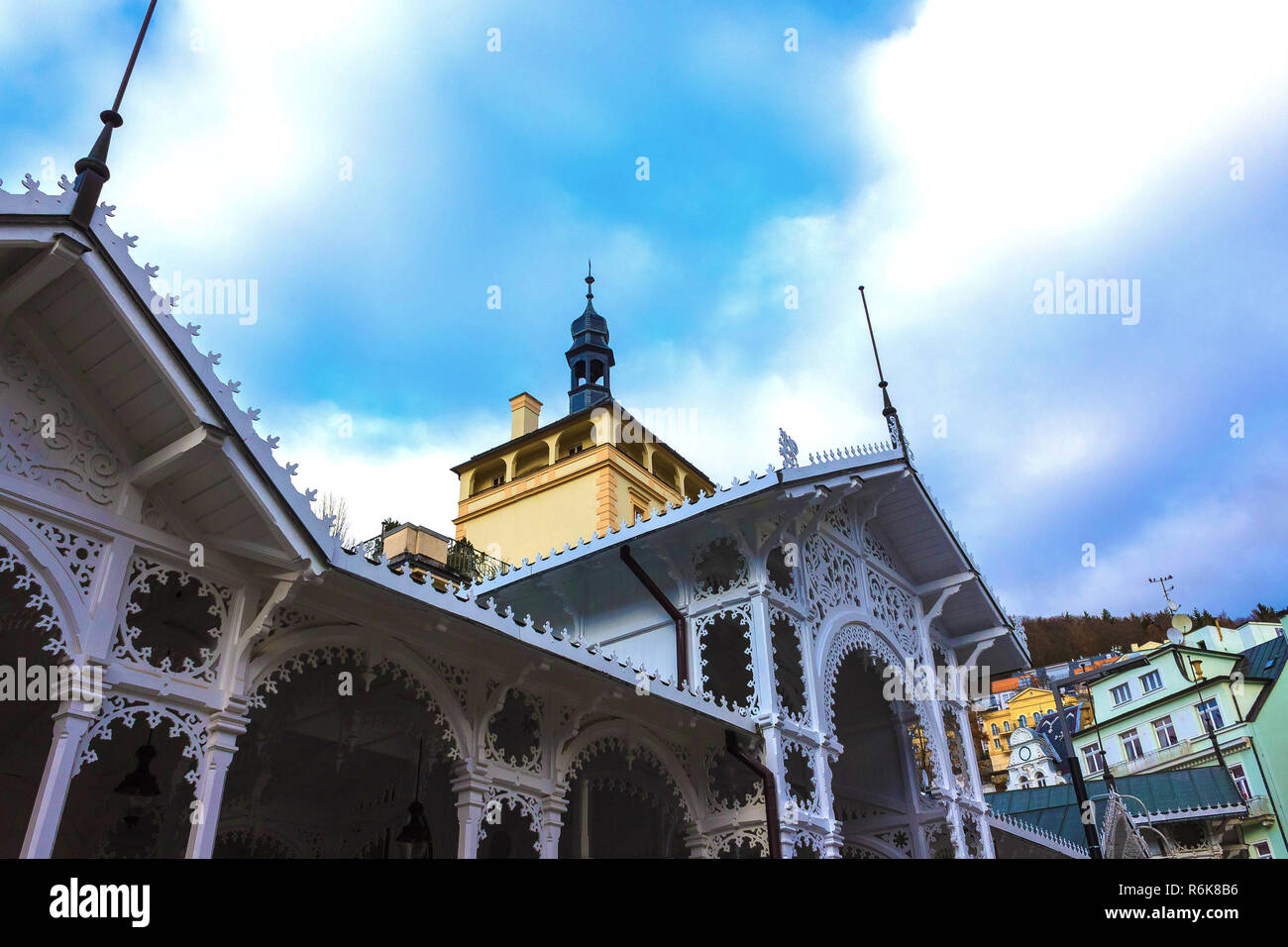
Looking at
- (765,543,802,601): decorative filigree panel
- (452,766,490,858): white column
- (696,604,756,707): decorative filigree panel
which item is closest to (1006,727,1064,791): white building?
(696,604,756,707): decorative filigree panel

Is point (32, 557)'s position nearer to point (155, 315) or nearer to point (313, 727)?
point (155, 315)

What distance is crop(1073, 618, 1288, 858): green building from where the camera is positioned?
119 feet

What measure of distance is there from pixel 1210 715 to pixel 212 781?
4614 cm

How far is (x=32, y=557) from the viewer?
21.6 ft

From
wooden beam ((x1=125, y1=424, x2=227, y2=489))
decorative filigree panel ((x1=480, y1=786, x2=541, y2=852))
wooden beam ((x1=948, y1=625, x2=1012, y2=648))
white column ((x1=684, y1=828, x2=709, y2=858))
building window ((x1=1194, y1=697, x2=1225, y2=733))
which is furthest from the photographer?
building window ((x1=1194, y1=697, x2=1225, y2=733))

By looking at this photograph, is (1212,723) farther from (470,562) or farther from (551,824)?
(551,824)

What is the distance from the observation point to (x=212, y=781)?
698cm

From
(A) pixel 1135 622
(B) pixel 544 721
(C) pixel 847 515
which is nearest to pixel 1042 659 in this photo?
(A) pixel 1135 622

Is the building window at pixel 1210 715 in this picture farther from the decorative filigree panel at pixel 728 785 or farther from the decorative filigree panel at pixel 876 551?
the decorative filigree panel at pixel 728 785

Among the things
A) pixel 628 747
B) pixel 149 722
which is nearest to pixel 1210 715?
pixel 628 747

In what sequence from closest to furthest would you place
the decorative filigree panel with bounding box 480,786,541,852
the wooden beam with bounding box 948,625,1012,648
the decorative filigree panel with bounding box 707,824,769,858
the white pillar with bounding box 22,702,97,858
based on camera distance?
the white pillar with bounding box 22,702,97,858, the decorative filigree panel with bounding box 480,786,541,852, the decorative filigree panel with bounding box 707,824,769,858, the wooden beam with bounding box 948,625,1012,648

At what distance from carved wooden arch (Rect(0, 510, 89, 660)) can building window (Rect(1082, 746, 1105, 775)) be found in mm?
53300

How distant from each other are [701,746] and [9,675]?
7.67 metres

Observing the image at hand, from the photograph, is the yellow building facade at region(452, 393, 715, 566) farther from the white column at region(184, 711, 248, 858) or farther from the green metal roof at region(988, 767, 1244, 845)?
the white column at region(184, 711, 248, 858)
